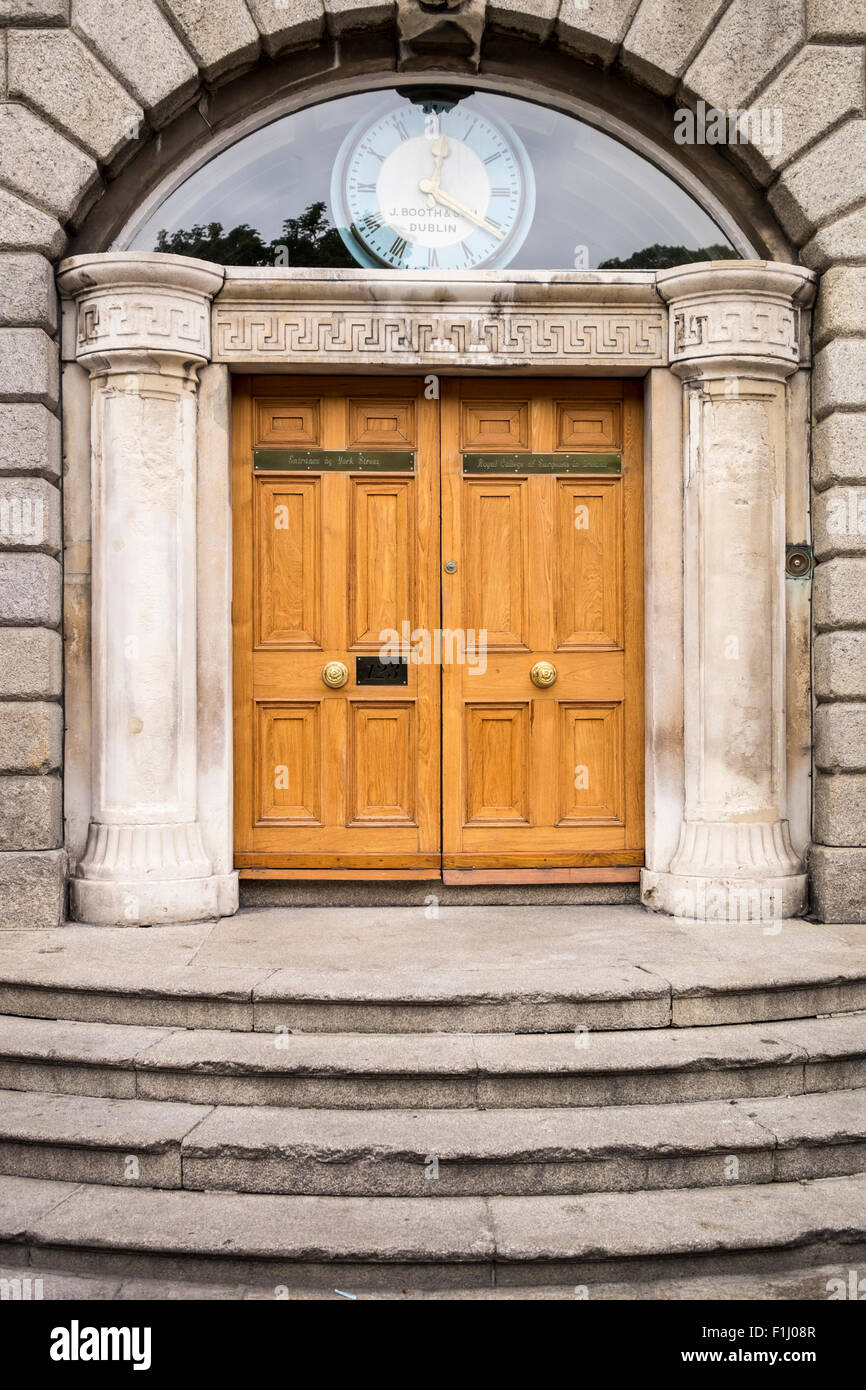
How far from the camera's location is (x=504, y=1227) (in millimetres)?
3830

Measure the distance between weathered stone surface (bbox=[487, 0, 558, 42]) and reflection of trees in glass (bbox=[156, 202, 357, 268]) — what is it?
4.89 ft

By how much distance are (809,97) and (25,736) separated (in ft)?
18.5

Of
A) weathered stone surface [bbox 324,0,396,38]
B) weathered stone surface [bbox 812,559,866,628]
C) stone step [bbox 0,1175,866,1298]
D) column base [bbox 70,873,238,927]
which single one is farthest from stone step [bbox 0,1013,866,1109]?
weathered stone surface [bbox 324,0,396,38]

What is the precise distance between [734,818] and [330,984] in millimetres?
2655

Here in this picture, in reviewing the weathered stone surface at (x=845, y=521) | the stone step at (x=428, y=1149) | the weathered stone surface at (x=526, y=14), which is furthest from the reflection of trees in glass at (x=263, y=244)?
the stone step at (x=428, y=1149)

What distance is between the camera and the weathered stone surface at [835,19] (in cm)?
625

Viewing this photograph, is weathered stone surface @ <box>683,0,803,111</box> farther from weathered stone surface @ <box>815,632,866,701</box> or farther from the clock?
weathered stone surface @ <box>815,632,866,701</box>

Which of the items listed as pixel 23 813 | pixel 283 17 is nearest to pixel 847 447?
pixel 283 17

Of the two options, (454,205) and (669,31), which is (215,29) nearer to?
(454,205)

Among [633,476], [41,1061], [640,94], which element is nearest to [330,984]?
[41,1061]

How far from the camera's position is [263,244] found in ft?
21.3

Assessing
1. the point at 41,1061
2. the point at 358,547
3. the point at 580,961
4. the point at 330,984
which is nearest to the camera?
the point at 41,1061

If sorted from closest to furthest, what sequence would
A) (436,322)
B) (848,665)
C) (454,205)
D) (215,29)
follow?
(215,29) → (848,665) → (436,322) → (454,205)
